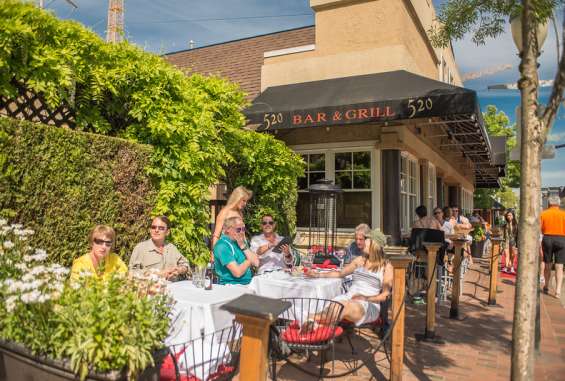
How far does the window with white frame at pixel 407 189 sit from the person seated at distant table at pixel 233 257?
5591mm

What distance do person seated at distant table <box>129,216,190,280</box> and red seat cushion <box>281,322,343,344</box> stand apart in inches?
58.6

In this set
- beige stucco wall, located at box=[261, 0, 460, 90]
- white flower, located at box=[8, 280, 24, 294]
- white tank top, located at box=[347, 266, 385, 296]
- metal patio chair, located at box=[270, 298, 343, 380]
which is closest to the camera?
white flower, located at box=[8, 280, 24, 294]

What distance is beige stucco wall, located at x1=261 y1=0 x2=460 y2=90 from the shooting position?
9023 millimetres

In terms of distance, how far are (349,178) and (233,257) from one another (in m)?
5.33

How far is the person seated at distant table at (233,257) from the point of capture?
4.17 metres

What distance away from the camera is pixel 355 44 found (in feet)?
30.9

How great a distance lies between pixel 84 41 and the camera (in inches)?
178

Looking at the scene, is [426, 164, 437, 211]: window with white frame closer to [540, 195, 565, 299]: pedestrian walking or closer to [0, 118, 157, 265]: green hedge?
[540, 195, 565, 299]: pedestrian walking

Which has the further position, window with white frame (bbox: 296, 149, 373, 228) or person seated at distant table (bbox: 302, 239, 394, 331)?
window with white frame (bbox: 296, 149, 373, 228)

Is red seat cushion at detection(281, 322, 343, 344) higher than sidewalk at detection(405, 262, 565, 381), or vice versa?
red seat cushion at detection(281, 322, 343, 344)

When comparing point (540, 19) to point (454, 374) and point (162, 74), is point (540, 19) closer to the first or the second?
point (454, 374)

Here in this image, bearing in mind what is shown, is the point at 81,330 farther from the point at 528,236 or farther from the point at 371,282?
the point at 371,282

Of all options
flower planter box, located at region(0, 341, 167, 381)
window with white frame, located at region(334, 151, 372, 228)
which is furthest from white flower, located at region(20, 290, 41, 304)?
window with white frame, located at region(334, 151, 372, 228)

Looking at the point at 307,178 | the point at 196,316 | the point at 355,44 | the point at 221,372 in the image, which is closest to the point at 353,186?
the point at 307,178
